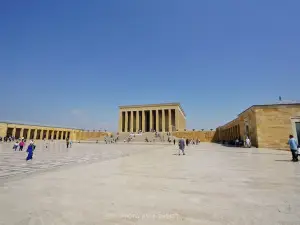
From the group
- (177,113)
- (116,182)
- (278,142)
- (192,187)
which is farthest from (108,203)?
(177,113)

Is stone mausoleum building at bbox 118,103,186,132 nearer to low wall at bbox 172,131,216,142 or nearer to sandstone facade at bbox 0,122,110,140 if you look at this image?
low wall at bbox 172,131,216,142

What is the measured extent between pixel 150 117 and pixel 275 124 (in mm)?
43659

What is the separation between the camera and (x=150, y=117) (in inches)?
2413

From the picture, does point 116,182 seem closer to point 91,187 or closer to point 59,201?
point 91,187

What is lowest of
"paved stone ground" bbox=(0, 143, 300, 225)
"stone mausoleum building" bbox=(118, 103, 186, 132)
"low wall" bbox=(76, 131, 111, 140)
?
"paved stone ground" bbox=(0, 143, 300, 225)

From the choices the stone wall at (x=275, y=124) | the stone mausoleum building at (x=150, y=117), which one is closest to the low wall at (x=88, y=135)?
the stone mausoleum building at (x=150, y=117)

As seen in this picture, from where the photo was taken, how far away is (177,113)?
60.2 meters

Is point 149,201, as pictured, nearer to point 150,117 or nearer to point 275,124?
point 275,124

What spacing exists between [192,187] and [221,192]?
732 millimetres

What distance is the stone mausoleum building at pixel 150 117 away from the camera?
2378 inches

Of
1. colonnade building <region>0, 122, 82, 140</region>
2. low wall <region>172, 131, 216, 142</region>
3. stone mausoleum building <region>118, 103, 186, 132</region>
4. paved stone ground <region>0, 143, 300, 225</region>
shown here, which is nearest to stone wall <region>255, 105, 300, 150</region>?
paved stone ground <region>0, 143, 300, 225</region>

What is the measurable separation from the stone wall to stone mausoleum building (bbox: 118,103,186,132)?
Answer: 3935cm

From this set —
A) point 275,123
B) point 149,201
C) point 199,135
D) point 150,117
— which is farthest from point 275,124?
point 150,117

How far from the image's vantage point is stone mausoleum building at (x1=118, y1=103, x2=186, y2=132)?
198 feet
